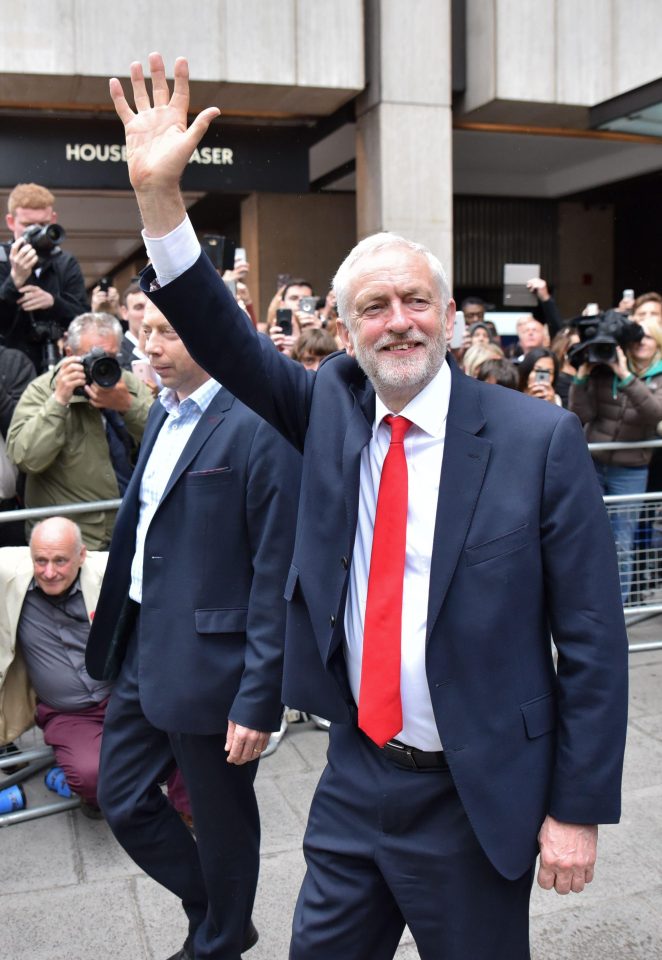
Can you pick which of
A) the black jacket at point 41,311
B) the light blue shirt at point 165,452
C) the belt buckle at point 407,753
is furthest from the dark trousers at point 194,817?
the black jacket at point 41,311

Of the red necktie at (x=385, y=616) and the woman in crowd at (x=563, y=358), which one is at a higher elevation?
the woman in crowd at (x=563, y=358)

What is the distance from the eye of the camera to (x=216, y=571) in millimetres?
2924

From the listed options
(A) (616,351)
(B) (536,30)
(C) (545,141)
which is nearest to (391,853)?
(A) (616,351)

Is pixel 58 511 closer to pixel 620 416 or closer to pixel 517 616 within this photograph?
pixel 517 616

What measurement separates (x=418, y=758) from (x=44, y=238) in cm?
408

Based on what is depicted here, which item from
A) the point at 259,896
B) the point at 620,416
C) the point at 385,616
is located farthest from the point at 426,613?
A: the point at 620,416

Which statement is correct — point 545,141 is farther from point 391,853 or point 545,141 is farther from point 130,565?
point 391,853

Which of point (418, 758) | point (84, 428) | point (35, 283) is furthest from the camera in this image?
point (35, 283)

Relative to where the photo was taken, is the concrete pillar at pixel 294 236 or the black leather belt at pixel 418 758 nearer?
the black leather belt at pixel 418 758

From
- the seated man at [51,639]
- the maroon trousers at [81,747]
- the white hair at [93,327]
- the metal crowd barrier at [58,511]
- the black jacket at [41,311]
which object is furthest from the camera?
the black jacket at [41,311]

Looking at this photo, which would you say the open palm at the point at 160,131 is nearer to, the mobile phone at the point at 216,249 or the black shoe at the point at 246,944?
the black shoe at the point at 246,944

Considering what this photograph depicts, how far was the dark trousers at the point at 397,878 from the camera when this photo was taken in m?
2.15

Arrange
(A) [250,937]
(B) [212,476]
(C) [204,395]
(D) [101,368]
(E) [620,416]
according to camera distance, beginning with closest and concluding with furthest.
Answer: (B) [212,476], (C) [204,395], (A) [250,937], (D) [101,368], (E) [620,416]

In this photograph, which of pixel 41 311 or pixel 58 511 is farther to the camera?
pixel 41 311
